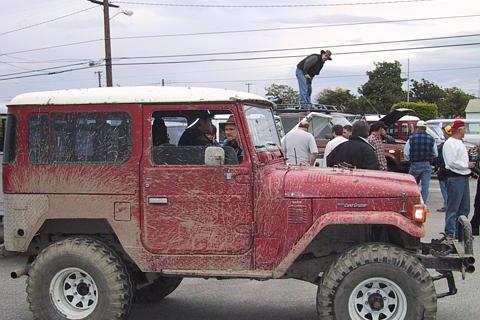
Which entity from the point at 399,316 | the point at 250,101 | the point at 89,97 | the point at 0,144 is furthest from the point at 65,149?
the point at 0,144

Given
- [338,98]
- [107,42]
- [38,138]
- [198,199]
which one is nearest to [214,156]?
[198,199]

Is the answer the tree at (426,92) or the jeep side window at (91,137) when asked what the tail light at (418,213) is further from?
the tree at (426,92)

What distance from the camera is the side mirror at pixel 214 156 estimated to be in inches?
195

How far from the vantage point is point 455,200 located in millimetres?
9039

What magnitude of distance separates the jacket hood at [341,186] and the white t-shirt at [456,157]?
13.5 ft

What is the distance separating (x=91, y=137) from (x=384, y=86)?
198ft

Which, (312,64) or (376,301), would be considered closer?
(376,301)

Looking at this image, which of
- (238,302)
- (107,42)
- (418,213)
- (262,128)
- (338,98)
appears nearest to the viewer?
(418,213)

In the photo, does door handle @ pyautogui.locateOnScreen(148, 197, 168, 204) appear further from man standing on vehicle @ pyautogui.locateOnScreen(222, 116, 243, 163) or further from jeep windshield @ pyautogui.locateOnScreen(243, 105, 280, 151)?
jeep windshield @ pyautogui.locateOnScreen(243, 105, 280, 151)

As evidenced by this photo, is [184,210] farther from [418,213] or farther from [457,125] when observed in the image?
[457,125]

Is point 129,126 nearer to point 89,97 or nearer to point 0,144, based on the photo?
point 89,97

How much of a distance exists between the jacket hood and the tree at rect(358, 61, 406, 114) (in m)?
57.7

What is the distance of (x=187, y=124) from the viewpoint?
5.31 metres

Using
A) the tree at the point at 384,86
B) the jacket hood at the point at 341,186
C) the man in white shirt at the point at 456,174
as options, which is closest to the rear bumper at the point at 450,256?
the jacket hood at the point at 341,186
